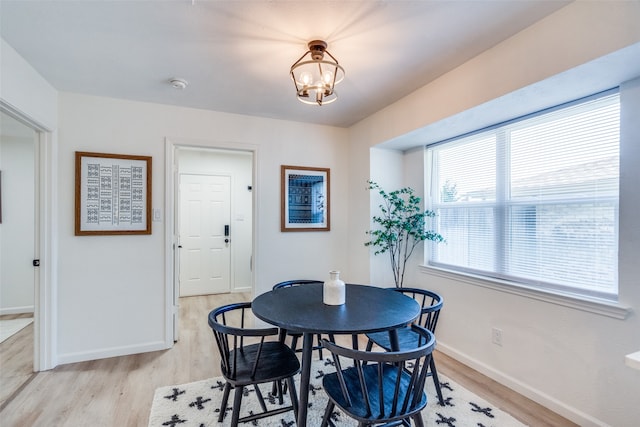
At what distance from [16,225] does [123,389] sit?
10.5ft

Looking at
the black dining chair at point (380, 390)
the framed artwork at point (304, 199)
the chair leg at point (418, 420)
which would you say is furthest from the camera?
the framed artwork at point (304, 199)

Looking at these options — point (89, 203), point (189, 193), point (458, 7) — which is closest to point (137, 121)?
point (89, 203)

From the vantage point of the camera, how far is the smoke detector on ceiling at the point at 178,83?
7.98 feet

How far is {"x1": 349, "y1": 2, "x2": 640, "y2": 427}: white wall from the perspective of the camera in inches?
62.1

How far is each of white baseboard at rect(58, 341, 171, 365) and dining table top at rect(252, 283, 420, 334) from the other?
1614mm

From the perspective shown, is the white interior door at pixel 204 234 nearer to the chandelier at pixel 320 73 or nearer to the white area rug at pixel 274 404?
the white area rug at pixel 274 404

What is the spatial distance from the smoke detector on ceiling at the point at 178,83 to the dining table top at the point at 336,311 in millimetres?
1783

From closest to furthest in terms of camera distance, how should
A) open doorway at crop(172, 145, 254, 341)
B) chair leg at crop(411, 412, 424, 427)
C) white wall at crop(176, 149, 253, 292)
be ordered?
A: chair leg at crop(411, 412, 424, 427) → open doorway at crop(172, 145, 254, 341) → white wall at crop(176, 149, 253, 292)

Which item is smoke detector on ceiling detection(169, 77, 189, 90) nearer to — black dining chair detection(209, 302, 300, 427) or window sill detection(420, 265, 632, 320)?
black dining chair detection(209, 302, 300, 427)

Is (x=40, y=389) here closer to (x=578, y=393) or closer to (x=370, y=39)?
(x=370, y=39)

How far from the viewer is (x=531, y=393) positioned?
2.14 meters

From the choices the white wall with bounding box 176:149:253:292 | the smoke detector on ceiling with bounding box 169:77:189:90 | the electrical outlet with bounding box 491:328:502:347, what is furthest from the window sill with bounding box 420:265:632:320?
the white wall with bounding box 176:149:253:292

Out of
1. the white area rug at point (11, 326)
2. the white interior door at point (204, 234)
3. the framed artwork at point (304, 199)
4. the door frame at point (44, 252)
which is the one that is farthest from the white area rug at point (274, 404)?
the white interior door at point (204, 234)

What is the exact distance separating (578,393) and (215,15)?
9.98ft
